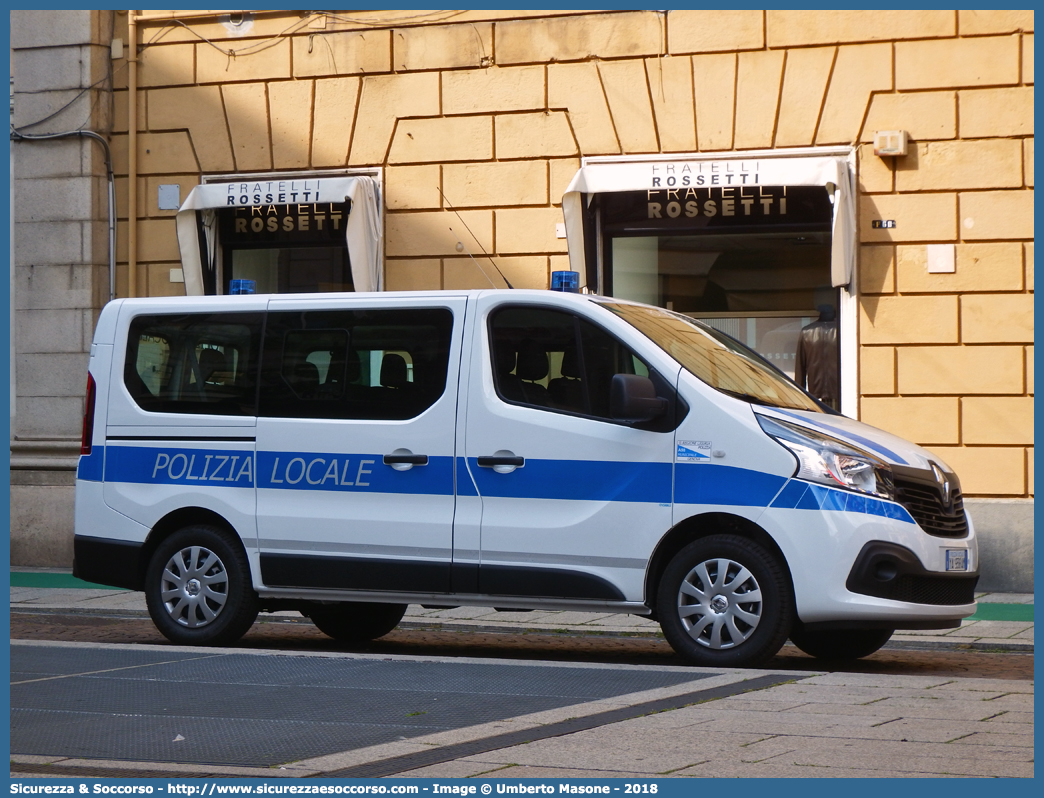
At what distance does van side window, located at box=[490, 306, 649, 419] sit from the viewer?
26.9 feet

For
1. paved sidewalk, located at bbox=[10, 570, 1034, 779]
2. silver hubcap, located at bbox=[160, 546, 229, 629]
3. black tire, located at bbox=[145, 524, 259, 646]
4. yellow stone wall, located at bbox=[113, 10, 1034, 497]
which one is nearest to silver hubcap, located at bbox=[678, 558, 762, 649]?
paved sidewalk, located at bbox=[10, 570, 1034, 779]

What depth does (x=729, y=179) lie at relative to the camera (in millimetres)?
13734

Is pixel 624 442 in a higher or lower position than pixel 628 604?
higher

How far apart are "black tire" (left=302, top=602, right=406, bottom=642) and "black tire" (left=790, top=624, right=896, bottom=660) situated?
252 cm

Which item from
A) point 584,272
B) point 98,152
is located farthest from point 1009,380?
point 98,152

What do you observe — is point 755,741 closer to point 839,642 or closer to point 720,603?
point 720,603

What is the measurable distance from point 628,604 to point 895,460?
5.08 ft

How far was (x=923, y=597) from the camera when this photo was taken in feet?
25.6

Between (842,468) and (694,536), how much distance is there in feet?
2.82

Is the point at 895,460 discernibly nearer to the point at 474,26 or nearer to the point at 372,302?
the point at 372,302

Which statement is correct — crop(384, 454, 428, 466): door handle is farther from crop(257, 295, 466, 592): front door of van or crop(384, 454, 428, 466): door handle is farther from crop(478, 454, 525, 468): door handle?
crop(478, 454, 525, 468): door handle

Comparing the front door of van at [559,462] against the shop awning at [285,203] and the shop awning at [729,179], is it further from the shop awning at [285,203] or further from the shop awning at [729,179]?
the shop awning at [285,203]

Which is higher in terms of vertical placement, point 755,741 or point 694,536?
point 694,536

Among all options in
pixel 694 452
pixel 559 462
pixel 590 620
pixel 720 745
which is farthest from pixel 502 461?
pixel 720 745
